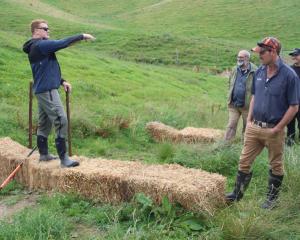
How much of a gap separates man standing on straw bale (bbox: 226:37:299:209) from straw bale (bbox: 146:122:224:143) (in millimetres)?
4468

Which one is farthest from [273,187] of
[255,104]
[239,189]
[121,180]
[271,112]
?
[121,180]

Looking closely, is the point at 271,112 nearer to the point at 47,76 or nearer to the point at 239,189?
the point at 239,189

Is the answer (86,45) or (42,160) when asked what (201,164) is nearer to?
(42,160)

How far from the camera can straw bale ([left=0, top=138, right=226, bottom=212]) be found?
22.5 ft

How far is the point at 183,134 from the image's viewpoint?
12469mm

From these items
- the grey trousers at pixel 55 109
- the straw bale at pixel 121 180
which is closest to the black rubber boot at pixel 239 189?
the straw bale at pixel 121 180

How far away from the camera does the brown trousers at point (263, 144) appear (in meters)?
7.07

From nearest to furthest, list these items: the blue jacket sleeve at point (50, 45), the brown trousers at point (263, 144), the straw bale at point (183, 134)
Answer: the brown trousers at point (263, 144)
the blue jacket sleeve at point (50, 45)
the straw bale at point (183, 134)

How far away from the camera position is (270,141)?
7082 millimetres

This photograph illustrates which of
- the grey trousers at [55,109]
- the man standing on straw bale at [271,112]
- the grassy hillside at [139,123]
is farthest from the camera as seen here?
the grey trousers at [55,109]

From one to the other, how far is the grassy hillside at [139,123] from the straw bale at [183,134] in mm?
302

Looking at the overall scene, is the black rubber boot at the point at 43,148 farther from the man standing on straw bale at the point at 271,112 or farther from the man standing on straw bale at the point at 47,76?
the man standing on straw bale at the point at 271,112

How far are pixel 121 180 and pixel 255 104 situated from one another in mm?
2142

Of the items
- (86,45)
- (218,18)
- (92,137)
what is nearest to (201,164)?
(92,137)
